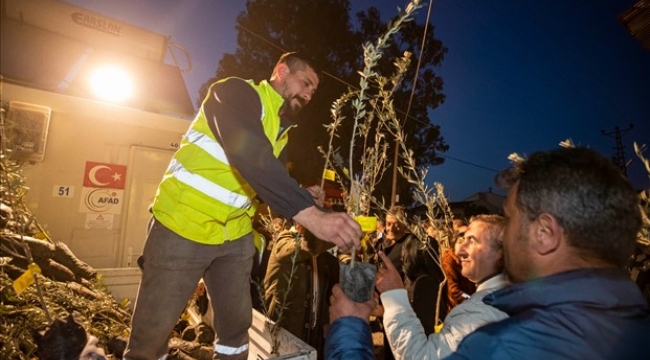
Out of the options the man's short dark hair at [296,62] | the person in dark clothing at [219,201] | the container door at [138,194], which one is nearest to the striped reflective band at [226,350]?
the person in dark clothing at [219,201]

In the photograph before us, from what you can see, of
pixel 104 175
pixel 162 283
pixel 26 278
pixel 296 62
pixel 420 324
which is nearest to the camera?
pixel 26 278

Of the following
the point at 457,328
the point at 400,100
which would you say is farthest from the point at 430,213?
the point at 400,100

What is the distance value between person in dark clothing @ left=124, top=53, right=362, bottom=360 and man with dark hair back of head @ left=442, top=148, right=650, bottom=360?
0.62m

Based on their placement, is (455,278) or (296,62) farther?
(455,278)

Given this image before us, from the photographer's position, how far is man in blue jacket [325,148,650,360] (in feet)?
3.20

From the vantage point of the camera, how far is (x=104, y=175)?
4.34 metres

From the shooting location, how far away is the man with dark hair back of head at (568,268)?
98cm

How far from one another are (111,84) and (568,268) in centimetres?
564

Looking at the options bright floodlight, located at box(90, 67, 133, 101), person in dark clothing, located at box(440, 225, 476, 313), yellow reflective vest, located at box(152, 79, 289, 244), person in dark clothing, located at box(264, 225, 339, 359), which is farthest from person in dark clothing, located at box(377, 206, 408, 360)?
bright floodlight, located at box(90, 67, 133, 101)

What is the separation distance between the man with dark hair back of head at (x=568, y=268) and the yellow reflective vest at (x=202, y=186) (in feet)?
4.16

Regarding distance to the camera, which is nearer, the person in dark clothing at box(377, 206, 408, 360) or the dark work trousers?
the dark work trousers

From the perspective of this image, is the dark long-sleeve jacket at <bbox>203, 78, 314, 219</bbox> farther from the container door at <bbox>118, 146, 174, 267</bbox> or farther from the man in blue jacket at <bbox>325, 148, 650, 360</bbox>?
the container door at <bbox>118, 146, 174, 267</bbox>

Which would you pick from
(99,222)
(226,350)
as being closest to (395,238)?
(226,350)

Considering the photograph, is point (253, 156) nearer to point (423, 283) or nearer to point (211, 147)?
point (211, 147)
